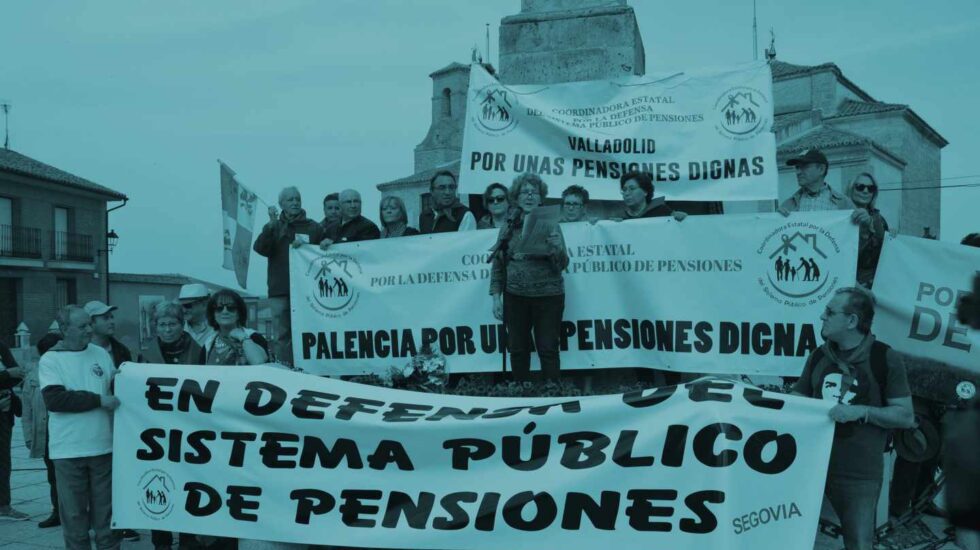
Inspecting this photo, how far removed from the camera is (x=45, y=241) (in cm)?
3459

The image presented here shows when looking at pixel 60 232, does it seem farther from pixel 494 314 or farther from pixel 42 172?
pixel 494 314

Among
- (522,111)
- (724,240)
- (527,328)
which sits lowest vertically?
(527,328)

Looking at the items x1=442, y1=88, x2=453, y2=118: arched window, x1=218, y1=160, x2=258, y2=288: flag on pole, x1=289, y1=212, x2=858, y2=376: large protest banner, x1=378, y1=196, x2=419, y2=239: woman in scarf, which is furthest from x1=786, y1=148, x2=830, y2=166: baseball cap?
x1=442, y1=88, x2=453, y2=118: arched window

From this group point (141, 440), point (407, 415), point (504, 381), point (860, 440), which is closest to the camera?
point (860, 440)

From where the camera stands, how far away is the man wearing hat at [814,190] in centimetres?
600

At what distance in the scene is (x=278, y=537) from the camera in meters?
4.60

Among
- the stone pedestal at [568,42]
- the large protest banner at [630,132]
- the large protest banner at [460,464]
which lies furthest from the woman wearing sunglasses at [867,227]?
the stone pedestal at [568,42]

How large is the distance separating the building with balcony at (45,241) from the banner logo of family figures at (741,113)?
31.6 m

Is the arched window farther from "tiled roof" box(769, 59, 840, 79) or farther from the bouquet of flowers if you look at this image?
the bouquet of flowers

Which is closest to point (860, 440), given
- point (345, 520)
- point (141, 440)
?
point (345, 520)

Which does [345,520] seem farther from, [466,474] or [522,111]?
[522,111]

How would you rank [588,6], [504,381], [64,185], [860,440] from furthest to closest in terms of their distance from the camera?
[64,185] < [588,6] < [504,381] < [860,440]

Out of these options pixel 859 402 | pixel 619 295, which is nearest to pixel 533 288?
pixel 619 295

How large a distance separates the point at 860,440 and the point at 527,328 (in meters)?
2.53
